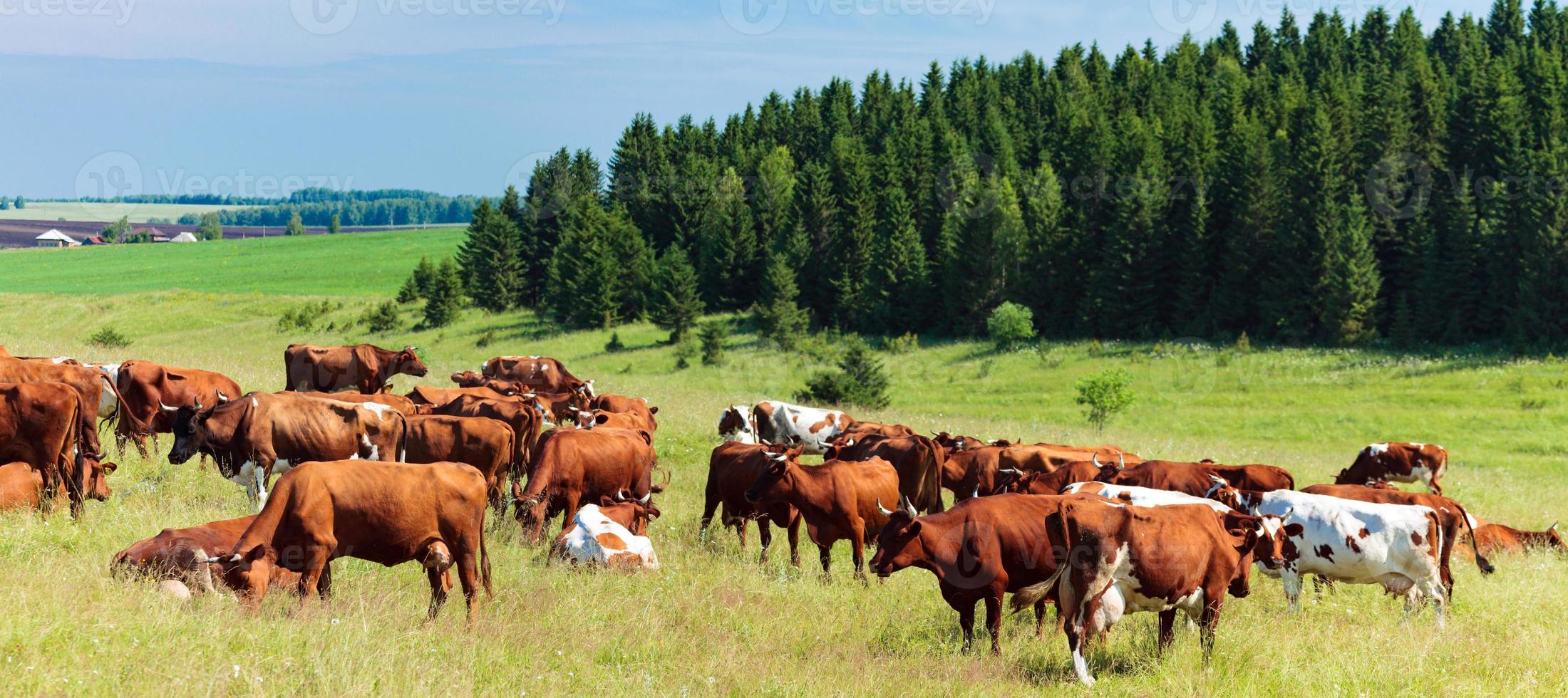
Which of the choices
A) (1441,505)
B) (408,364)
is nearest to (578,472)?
(1441,505)

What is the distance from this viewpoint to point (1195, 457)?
28.3 metres

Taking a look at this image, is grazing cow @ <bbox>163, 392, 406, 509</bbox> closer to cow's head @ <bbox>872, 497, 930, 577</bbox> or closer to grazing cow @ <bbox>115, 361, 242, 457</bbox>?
grazing cow @ <bbox>115, 361, 242, 457</bbox>

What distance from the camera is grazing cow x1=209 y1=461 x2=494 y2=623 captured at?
9.52m

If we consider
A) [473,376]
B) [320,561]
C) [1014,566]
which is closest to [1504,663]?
[1014,566]

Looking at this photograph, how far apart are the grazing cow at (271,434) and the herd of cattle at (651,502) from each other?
28mm

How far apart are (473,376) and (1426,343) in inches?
2137

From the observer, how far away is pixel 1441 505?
45.2ft

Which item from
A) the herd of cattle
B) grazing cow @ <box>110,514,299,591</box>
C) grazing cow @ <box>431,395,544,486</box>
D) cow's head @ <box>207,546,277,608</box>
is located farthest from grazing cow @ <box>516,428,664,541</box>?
cow's head @ <box>207,546,277,608</box>

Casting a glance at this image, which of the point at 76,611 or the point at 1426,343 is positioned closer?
the point at 76,611

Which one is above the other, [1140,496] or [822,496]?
[1140,496]

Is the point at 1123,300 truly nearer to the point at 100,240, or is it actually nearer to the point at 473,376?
the point at 473,376

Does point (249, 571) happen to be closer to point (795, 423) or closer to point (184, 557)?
point (184, 557)

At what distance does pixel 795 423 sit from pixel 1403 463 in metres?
13.7

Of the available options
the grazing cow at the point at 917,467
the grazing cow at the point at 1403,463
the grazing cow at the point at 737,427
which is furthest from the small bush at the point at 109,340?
the grazing cow at the point at 1403,463
